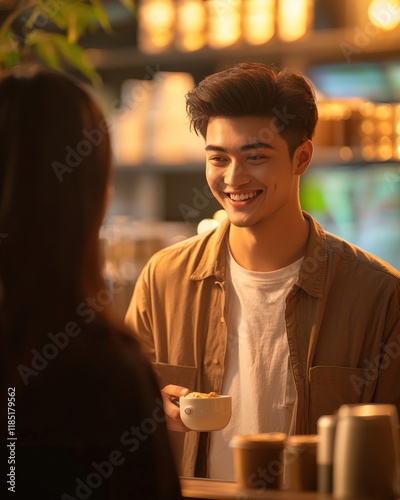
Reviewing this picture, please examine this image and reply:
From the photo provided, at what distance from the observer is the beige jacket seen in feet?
7.26

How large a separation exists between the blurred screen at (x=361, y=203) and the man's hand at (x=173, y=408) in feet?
6.80

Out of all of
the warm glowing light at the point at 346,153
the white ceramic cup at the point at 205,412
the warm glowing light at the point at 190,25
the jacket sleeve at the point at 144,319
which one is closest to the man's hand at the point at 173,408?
the white ceramic cup at the point at 205,412

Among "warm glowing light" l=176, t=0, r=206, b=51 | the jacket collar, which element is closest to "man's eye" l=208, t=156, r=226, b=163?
the jacket collar

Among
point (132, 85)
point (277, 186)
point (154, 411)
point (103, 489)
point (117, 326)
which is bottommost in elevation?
point (103, 489)

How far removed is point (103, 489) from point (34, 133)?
500 mm

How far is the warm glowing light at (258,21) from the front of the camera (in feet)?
13.1

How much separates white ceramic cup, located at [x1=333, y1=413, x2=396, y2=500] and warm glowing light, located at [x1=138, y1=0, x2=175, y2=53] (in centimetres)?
319

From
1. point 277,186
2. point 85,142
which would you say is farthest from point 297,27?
point 85,142

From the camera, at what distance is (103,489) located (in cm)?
125

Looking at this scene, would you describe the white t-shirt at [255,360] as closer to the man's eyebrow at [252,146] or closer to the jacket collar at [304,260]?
the jacket collar at [304,260]

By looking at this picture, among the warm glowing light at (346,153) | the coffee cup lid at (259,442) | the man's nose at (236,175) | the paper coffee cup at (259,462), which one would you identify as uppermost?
the warm glowing light at (346,153)

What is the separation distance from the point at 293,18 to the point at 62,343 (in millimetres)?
3013

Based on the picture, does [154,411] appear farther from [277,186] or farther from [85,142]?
[277,186]

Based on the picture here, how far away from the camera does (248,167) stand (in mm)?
2270
